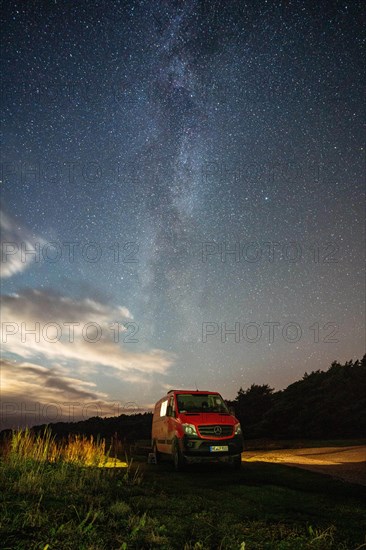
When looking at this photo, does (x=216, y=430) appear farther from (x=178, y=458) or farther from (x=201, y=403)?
(x=201, y=403)

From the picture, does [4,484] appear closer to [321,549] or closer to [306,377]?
[321,549]

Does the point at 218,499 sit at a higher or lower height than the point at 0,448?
lower

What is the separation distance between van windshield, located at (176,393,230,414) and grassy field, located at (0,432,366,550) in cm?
230

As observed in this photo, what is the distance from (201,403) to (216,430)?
1487 mm

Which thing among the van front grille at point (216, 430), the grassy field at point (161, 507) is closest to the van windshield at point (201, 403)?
the van front grille at point (216, 430)

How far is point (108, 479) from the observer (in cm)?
943

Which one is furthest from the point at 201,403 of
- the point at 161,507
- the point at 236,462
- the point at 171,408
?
the point at 161,507

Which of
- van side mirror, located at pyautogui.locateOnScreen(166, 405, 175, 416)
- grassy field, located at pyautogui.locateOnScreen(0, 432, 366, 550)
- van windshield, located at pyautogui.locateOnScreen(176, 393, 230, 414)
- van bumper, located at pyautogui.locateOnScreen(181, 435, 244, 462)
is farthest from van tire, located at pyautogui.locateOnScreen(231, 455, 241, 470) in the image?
van side mirror, located at pyautogui.locateOnScreen(166, 405, 175, 416)

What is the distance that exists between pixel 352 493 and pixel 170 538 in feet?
15.3

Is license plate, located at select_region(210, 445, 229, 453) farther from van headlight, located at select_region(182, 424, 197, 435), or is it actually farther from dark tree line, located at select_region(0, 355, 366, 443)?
dark tree line, located at select_region(0, 355, 366, 443)

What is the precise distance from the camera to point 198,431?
1251 cm

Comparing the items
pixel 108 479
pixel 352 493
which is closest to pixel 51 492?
pixel 108 479

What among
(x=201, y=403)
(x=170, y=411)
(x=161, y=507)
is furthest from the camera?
(x=201, y=403)

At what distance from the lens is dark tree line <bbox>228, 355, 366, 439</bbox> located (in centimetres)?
3094
